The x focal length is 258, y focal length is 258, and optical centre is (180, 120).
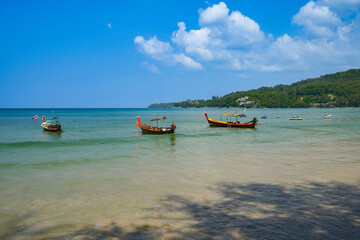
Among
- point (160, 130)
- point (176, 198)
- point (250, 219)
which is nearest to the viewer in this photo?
point (250, 219)

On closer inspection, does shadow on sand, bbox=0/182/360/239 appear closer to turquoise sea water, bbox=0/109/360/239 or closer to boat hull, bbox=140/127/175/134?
turquoise sea water, bbox=0/109/360/239

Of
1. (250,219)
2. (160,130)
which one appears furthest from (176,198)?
(160,130)

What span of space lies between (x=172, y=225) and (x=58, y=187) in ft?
22.1

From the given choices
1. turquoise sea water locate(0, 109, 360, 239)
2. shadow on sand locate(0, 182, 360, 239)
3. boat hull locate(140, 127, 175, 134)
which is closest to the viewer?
shadow on sand locate(0, 182, 360, 239)

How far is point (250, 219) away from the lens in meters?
7.10

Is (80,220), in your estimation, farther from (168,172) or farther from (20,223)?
(168,172)

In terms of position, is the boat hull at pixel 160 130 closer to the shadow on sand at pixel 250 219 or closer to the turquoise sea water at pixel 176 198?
the turquoise sea water at pixel 176 198

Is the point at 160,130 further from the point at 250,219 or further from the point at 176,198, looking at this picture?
the point at 250,219

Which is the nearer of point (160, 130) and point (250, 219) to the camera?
point (250, 219)

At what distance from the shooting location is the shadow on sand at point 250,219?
6223mm

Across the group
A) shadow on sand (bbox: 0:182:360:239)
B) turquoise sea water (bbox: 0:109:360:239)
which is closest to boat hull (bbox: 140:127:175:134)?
turquoise sea water (bbox: 0:109:360:239)

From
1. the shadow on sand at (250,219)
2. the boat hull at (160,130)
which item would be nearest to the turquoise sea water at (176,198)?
the shadow on sand at (250,219)

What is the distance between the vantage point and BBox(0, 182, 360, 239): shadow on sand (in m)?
6.22

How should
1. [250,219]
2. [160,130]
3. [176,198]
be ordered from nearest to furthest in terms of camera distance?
[250,219]
[176,198]
[160,130]
